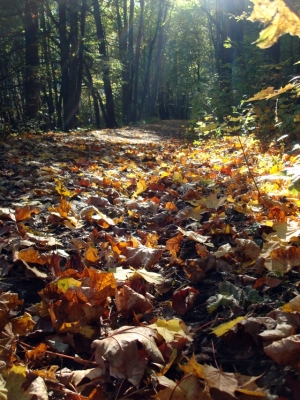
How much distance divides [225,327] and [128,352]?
0.38 m

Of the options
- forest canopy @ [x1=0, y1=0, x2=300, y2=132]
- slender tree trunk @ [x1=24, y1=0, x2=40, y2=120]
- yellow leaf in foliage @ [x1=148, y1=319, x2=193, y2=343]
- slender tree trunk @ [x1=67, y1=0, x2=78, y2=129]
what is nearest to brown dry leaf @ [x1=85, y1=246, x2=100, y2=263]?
yellow leaf in foliage @ [x1=148, y1=319, x2=193, y2=343]

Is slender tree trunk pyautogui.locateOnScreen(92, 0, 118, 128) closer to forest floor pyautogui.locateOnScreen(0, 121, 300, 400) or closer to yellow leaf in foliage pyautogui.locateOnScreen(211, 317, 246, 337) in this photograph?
forest floor pyautogui.locateOnScreen(0, 121, 300, 400)

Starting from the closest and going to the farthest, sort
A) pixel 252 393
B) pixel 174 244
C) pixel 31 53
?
pixel 252 393 < pixel 174 244 < pixel 31 53

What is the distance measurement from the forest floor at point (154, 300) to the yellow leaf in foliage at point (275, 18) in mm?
548

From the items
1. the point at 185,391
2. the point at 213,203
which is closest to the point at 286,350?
the point at 185,391

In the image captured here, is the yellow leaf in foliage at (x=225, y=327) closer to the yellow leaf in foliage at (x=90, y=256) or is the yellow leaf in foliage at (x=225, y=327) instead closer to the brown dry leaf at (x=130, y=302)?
the brown dry leaf at (x=130, y=302)

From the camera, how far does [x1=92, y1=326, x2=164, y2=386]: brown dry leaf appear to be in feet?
3.93

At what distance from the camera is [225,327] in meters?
1.38


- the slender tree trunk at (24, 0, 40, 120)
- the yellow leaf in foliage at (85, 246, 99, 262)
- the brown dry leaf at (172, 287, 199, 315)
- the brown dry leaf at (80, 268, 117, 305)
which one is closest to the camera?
the brown dry leaf at (80, 268, 117, 305)

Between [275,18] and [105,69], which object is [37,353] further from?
[105,69]

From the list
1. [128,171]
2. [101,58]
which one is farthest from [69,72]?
[128,171]

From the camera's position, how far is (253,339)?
1.35 meters

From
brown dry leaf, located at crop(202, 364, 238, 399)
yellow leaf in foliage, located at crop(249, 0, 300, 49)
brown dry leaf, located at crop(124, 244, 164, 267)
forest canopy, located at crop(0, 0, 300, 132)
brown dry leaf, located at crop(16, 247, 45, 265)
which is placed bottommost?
brown dry leaf, located at crop(202, 364, 238, 399)

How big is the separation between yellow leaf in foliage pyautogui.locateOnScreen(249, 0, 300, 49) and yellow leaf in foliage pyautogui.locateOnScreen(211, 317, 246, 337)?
1.07m
